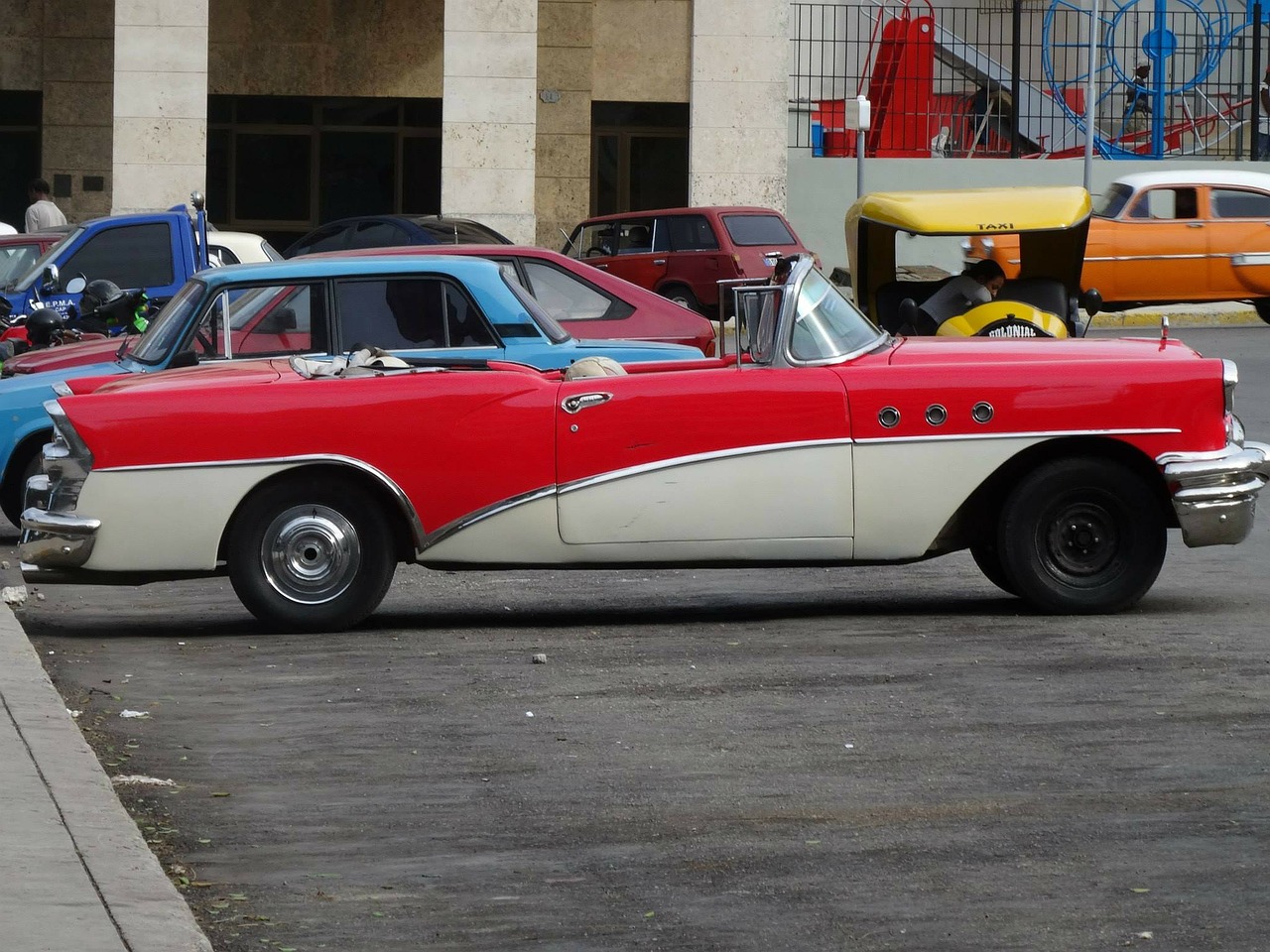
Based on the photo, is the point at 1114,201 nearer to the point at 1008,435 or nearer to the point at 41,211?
the point at 41,211

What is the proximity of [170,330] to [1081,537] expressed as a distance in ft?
15.5

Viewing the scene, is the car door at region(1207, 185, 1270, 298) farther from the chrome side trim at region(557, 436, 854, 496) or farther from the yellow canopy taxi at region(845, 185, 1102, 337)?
the chrome side trim at region(557, 436, 854, 496)

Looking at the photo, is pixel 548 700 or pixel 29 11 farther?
pixel 29 11

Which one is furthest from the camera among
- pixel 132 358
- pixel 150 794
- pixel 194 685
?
pixel 132 358

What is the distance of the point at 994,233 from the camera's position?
50.6ft

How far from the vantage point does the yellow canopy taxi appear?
609 inches

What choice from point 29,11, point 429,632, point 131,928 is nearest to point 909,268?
point 429,632

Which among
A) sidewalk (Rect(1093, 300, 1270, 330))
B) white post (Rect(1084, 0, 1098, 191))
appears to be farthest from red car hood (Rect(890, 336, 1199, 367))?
white post (Rect(1084, 0, 1098, 191))

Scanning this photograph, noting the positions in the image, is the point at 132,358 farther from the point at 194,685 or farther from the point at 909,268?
the point at 909,268

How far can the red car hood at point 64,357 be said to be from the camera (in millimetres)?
12180

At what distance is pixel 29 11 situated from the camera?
109 ft

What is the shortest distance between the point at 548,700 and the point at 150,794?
68.0 inches

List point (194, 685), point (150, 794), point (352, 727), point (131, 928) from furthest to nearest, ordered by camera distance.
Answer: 1. point (194, 685)
2. point (352, 727)
3. point (150, 794)
4. point (131, 928)

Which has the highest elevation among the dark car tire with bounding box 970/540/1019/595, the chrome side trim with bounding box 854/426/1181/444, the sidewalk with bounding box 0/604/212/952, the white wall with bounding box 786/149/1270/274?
→ the white wall with bounding box 786/149/1270/274
